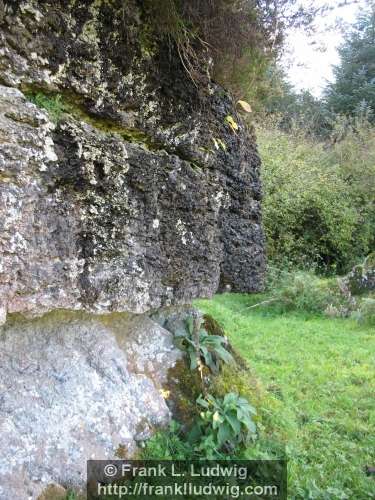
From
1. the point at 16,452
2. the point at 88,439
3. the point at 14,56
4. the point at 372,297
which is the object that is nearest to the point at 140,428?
the point at 88,439

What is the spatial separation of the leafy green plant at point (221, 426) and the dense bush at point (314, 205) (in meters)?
9.00

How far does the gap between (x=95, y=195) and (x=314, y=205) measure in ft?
35.5

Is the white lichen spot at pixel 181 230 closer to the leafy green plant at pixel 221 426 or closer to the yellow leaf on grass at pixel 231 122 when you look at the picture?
the yellow leaf on grass at pixel 231 122

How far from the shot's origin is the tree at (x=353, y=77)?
2194 centimetres

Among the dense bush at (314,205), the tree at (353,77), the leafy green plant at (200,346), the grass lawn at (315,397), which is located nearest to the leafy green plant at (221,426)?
the grass lawn at (315,397)

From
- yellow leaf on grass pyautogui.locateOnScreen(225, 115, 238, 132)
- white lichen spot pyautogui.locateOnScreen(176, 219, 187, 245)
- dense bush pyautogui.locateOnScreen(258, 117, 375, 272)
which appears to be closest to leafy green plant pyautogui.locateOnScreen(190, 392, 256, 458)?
white lichen spot pyautogui.locateOnScreen(176, 219, 187, 245)

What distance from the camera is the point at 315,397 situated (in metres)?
4.46

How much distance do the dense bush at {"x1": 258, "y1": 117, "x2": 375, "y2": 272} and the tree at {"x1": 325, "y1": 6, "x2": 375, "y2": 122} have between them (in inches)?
340

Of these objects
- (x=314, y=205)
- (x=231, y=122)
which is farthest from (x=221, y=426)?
(x=314, y=205)

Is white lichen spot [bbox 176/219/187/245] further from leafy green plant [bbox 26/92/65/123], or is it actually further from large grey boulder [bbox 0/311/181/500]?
leafy green plant [bbox 26/92/65/123]

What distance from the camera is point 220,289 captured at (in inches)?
138

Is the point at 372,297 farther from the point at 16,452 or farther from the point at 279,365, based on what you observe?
the point at 16,452

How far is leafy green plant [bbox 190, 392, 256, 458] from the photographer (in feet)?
9.14

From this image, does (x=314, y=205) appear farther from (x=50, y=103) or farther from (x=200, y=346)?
(x=50, y=103)
